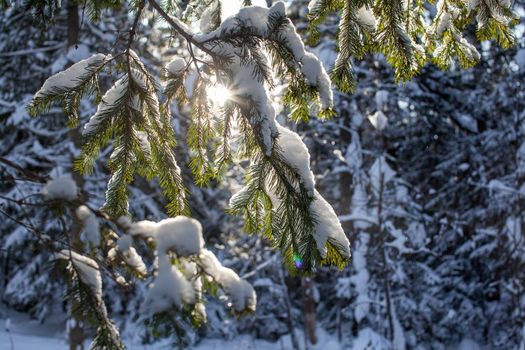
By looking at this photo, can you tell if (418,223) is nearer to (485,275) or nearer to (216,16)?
(485,275)

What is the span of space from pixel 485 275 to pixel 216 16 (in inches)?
476

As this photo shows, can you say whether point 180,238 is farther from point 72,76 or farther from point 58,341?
point 58,341

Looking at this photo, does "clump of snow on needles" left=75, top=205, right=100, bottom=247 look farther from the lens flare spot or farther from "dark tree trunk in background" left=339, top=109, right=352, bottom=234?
"dark tree trunk in background" left=339, top=109, right=352, bottom=234

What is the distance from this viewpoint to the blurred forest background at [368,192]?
915 centimetres

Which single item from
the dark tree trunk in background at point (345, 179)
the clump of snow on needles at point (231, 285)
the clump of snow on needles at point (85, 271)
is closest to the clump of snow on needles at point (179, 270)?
the clump of snow on needles at point (231, 285)

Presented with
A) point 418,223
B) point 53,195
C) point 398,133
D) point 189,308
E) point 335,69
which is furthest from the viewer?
point 398,133

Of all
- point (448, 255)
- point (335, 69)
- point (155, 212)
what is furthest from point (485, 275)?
point (335, 69)

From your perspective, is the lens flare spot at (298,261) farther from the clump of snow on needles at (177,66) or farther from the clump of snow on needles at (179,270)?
the clump of snow on needles at (177,66)

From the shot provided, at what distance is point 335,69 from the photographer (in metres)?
2.15

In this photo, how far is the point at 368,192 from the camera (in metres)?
10.1

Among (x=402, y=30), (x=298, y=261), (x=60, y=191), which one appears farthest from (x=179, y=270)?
(x=402, y=30)

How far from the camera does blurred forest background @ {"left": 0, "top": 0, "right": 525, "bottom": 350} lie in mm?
9148

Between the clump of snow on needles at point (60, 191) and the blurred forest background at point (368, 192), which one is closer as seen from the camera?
the clump of snow on needles at point (60, 191)

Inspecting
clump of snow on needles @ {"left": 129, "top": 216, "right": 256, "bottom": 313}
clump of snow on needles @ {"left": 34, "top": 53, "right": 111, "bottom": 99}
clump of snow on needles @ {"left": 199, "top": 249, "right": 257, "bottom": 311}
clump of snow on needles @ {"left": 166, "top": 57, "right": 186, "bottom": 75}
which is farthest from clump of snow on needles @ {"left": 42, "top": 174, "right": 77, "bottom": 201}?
clump of snow on needles @ {"left": 166, "top": 57, "right": 186, "bottom": 75}
